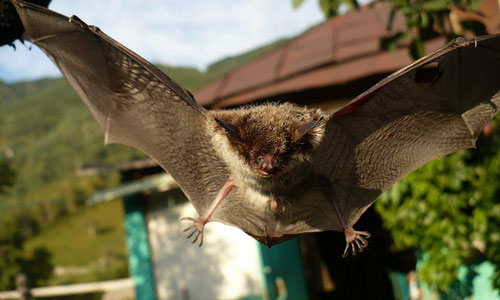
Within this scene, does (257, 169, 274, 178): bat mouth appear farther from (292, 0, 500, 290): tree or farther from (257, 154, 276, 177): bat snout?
(292, 0, 500, 290): tree

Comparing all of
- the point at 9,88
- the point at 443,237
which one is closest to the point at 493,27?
the point at 443,237

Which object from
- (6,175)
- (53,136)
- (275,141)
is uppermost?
(53,136)

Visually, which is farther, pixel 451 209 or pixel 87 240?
pixel 87 240

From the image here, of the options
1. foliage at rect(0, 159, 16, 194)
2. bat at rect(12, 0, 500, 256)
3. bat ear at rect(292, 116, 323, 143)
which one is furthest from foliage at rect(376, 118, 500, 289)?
foliage at rect(0, 159, 16, 194)

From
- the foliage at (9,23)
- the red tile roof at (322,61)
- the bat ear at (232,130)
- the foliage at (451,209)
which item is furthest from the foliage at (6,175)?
the foliage at (451,209)

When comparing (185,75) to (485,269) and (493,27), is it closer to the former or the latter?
(493,27)

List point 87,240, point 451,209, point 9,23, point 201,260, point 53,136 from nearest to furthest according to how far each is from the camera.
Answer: point 9,23 < point 451,209 < point 201,260 < point 87,240 < point 53,136

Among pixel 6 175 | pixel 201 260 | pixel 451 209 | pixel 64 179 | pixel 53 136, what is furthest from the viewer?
pixel 53 136

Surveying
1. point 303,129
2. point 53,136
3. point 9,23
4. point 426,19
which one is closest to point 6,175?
point 9,23

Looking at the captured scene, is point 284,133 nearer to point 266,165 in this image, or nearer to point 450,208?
point 266,165
